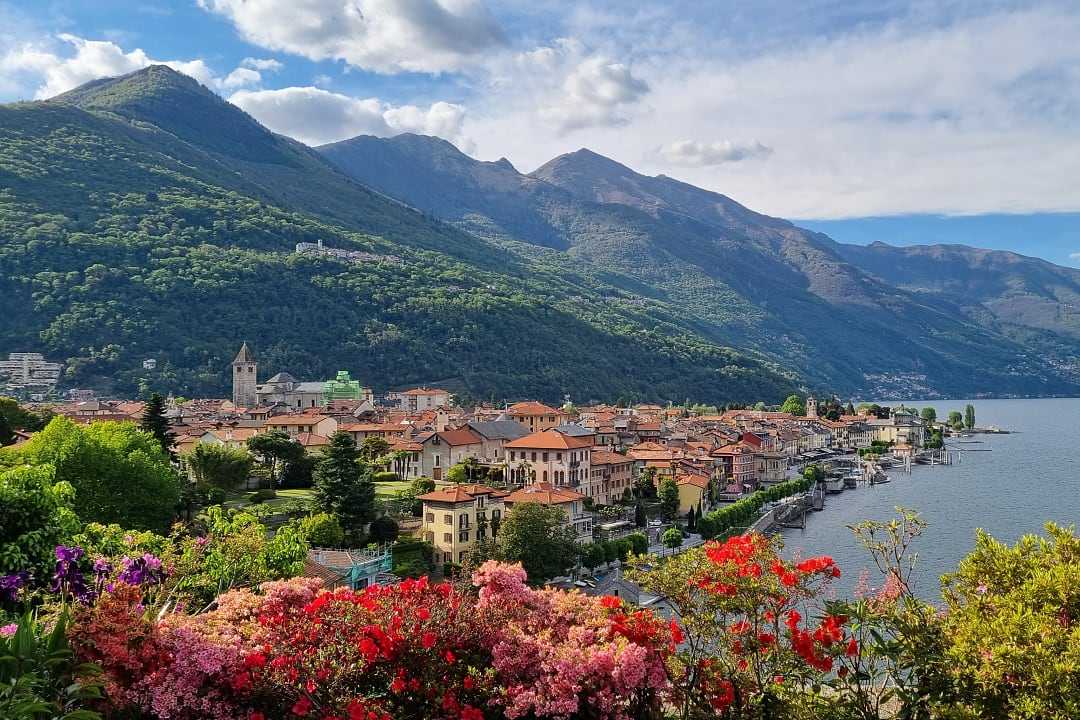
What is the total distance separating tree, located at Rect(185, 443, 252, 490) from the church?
176 ft

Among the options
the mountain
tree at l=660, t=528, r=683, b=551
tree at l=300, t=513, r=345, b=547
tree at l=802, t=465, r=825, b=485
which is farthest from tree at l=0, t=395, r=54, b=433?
tree at l=802, t=465, r=825, b=485

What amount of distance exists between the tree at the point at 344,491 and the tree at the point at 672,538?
57.2 feet

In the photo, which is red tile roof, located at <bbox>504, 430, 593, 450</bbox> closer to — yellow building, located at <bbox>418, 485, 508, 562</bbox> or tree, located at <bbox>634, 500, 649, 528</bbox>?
tree, located at <bbox>634, 500, 649, 528</bbox>

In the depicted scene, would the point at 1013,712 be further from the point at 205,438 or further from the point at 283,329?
the point at 283,329

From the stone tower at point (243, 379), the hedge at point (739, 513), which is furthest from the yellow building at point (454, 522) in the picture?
the stone tower at point (243, 379)

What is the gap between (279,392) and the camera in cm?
10531

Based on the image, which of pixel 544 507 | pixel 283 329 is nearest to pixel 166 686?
pixel 544 507

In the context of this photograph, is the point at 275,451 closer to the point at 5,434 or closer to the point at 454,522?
the point at 5,434

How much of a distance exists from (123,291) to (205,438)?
85.0 meters

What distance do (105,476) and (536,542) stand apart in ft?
56.8

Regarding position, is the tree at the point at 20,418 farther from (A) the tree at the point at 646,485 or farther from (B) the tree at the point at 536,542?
(A) the tree at the point at 646,485

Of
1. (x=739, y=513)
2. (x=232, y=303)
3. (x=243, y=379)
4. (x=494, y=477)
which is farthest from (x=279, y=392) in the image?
(x=739, y=513)

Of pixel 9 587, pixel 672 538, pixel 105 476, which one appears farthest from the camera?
pixel 672 538

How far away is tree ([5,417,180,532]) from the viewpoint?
28.4 meters
